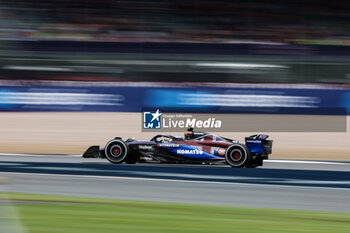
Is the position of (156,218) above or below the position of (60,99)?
below

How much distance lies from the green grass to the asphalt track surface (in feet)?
1.70

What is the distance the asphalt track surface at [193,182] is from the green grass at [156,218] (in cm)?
52

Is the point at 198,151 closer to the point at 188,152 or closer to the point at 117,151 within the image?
the point at 188,152

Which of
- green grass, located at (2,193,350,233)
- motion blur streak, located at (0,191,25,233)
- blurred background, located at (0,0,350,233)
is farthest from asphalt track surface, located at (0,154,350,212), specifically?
green grass, located at (2,193,350,233)

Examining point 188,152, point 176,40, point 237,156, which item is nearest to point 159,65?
point 176,40

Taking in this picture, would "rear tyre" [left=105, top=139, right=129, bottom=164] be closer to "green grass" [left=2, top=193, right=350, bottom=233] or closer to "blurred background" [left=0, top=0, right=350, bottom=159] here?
"blurred background" [left=0, top=0, right=350, bottom=159]

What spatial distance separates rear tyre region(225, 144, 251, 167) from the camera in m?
11.0

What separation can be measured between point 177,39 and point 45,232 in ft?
48.6

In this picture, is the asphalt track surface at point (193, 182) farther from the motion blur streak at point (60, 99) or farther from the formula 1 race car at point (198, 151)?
the motion blur streak at point (60, 99)

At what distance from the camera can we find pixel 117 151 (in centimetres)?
1166

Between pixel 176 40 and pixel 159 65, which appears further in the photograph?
pixel 176 40

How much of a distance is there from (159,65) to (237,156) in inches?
296

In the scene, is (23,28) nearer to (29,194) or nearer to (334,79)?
(334,79)

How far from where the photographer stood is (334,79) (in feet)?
54.1
